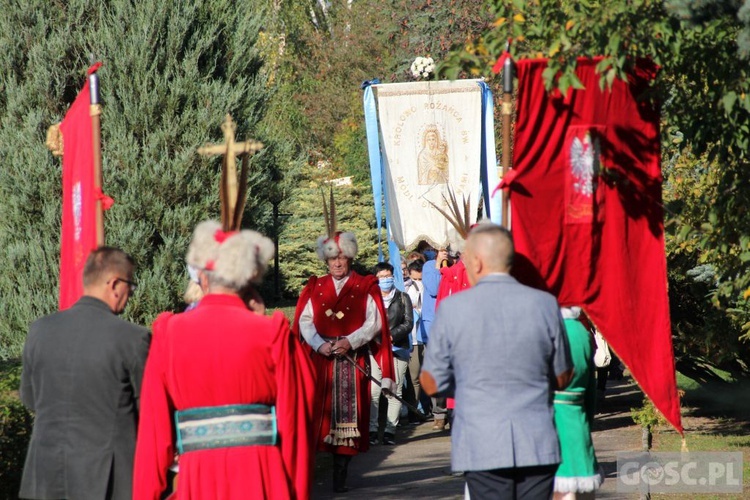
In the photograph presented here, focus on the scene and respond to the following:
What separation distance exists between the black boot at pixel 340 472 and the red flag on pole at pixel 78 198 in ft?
12.3

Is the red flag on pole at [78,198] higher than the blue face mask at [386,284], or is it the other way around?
the red flag on pole at [78,198]

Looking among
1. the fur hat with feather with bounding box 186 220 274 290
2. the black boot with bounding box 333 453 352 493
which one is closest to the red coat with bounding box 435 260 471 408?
the black boot with bounding box 333 453 352 493

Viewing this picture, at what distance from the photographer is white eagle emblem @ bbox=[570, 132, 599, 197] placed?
6.20 metres

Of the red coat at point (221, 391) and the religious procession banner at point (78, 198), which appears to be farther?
the religious procession banner at point (78, 198)

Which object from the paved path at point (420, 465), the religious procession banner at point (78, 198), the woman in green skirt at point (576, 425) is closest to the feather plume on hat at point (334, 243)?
the paved path at point (420, 465)

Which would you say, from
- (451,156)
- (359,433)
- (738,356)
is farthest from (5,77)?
(738,356)

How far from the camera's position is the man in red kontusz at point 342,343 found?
9.96m

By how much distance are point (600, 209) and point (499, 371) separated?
1.53 m

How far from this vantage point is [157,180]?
15.3 meters

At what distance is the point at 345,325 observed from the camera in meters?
10.0

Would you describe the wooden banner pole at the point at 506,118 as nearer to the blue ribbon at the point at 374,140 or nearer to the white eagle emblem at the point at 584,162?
the white eagle emblem at the point at 584,162

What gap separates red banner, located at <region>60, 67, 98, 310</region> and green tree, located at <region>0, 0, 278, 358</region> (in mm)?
8224

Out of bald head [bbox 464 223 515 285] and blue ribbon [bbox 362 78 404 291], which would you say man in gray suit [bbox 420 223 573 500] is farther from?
blue ribbon [bbox 362 78 404 291]

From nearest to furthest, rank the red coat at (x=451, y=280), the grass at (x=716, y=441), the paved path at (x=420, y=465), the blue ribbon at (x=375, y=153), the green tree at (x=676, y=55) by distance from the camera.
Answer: the green tree at (x=676, y=55) < the paved path at (x=420, y=465) < the grass at (x=716, y=441) < the red coat at (x=451, y=280) < the blue ribbon at (x=375, y=153)
